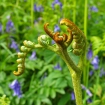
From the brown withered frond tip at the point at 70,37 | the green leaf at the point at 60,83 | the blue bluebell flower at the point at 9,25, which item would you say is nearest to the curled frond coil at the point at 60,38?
the brown withered frond tip at the point at 70,37

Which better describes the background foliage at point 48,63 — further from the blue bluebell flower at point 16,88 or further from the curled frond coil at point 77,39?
the curled frond coil at point 77,39

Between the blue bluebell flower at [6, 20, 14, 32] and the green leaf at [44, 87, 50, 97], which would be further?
the blue bluebell flower at [6, 20, 14, 32]

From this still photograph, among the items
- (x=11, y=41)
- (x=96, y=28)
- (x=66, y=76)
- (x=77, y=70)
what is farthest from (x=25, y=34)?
(x=77, y=70)

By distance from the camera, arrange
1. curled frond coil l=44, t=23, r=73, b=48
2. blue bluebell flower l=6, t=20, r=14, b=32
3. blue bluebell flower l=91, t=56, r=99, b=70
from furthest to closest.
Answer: blue bluebell flower l=6, t=20, r=14, b=32
blue bluebell flower l=91, t=56, r=99, b=70
curled frond coil l=44, t=23, r=73, b=48

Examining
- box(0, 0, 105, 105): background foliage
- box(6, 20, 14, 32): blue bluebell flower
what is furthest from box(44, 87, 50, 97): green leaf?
box(6, 20, 14, 32): blue bluebell flower

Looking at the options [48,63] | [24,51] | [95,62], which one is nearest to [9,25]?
[48,63]

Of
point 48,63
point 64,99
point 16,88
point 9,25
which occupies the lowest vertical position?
point 64,99

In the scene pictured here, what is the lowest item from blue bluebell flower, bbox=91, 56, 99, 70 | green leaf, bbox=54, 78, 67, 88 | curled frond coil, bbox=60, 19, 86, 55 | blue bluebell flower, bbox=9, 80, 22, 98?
curled frond coil, bbox=60, 19, 86, 55

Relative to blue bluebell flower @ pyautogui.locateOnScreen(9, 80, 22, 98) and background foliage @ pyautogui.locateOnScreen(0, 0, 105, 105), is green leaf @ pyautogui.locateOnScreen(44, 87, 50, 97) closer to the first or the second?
background foliage @ pyautogui.locateOnScreen(0, 0, 105, 105)

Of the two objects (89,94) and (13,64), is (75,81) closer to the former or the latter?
(89,94)

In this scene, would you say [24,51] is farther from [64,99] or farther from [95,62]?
[95,62]
